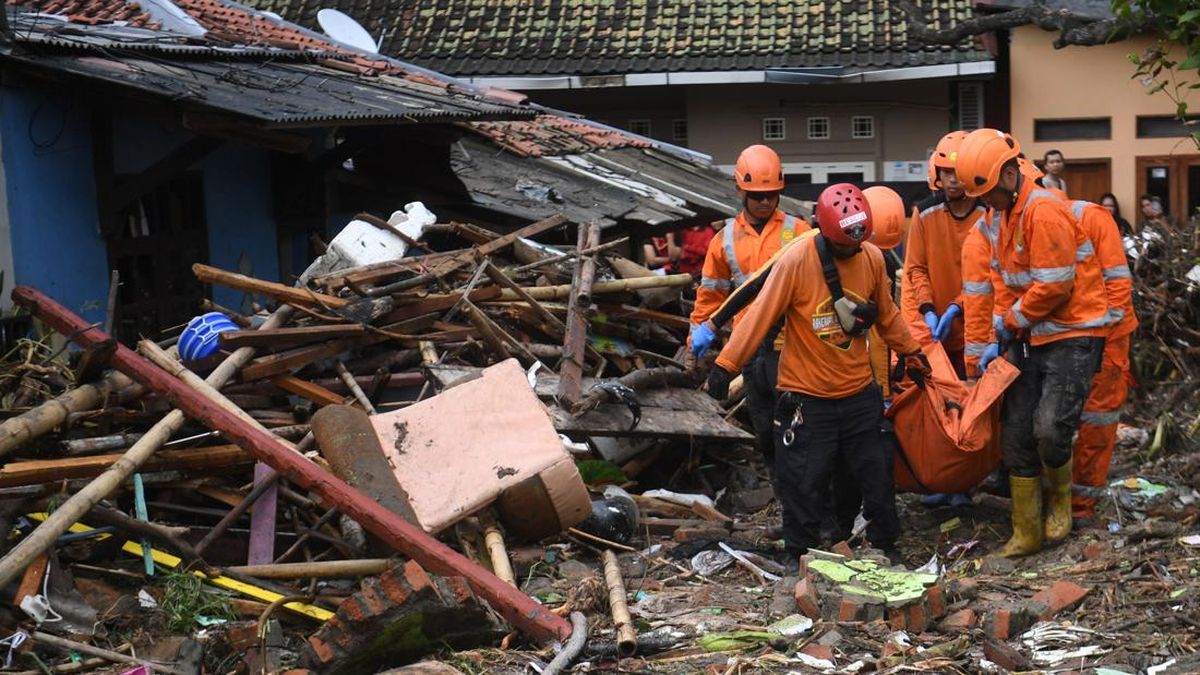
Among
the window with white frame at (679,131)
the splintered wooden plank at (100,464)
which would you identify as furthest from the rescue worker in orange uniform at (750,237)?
the window with white frame at (679,131)

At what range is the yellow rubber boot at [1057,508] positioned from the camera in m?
7.69

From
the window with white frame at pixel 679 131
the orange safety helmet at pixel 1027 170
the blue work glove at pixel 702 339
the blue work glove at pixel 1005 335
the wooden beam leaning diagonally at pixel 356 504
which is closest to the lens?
the wooden beam leaning diagonally at pixel 356 504

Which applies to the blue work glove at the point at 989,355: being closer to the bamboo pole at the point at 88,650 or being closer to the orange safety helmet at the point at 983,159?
the orange safety helmet at the point at 983,159

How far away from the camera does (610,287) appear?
1002cm

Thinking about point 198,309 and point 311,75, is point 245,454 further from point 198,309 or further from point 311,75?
point 311,75

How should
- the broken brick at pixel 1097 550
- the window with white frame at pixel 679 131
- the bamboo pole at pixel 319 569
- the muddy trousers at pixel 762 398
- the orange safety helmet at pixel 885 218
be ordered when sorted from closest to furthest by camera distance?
the bamboo pole at pixel 319 569 → the broken brick at pixel 1097 550 → the muddy trousers at pixel 762 398 → the orange safety helmet at pixel 885 218 → the window with white frame at pixel 679 131

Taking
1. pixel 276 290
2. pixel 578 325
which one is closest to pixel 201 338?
pixel 276 290

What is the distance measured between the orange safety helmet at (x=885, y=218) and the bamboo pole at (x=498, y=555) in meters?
2.77

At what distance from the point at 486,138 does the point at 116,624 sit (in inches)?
345

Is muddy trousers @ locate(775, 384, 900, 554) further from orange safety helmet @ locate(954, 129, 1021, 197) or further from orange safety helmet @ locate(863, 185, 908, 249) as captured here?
orange safety helmet @ locate(863, 185, 908, 249)

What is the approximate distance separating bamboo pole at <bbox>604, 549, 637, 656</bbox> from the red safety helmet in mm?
1824

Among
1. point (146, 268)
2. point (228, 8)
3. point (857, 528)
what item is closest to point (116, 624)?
point (857, 528)

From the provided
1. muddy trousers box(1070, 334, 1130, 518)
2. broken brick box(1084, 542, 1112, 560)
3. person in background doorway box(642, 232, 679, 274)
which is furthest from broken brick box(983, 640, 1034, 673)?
person in background doorway box(642, 232, 679, 274)

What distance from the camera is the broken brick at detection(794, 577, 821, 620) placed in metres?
6.41
